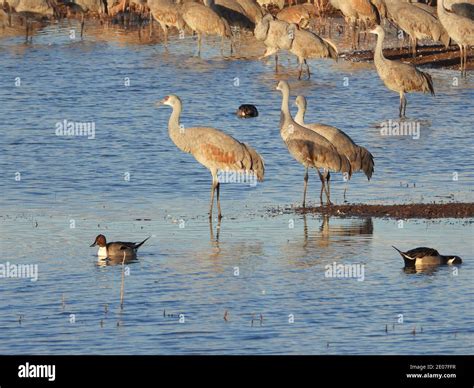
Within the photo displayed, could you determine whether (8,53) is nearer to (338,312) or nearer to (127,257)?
(127,257)

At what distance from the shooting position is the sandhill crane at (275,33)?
3091 centimetres

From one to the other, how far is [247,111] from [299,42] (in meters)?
5.66

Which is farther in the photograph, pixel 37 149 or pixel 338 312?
pixel 37 149

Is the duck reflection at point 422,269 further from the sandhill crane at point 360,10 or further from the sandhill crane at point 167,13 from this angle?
the sandhill crane at point 167,13

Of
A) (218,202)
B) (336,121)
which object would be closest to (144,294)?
(218,202)

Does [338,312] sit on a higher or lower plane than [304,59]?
lower

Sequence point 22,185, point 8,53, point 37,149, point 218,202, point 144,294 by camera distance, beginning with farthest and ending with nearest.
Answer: point 8,53 < point 37,149 < point 22,185 < point 218,202 < point 144,294

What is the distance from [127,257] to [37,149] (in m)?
7.82

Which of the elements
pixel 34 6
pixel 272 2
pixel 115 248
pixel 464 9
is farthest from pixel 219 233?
pixel 272 2

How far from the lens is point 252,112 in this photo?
25719mm

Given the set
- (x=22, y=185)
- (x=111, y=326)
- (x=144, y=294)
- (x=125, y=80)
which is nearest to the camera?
(x=111, y=326)
